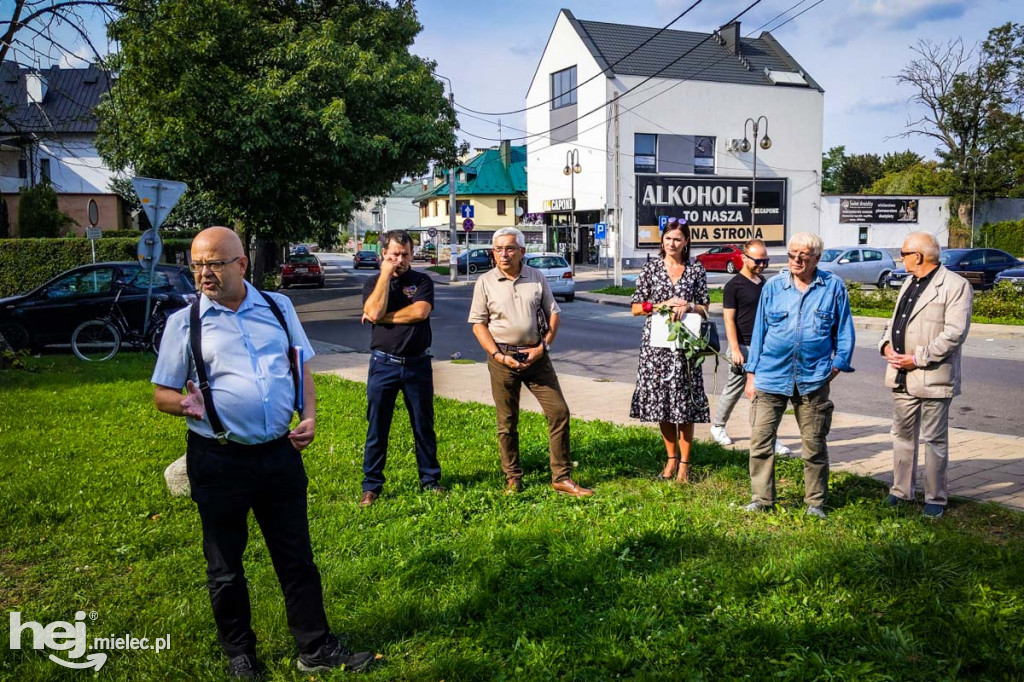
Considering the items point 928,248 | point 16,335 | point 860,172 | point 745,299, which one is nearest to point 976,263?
point 745,299

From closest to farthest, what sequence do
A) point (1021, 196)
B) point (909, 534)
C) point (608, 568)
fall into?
1. point (608, 568)
2. point (909, 534)
3. point (1021, 196)

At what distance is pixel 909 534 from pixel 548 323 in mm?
2634

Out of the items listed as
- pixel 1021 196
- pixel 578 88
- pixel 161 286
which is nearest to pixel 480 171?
pixel 578 88

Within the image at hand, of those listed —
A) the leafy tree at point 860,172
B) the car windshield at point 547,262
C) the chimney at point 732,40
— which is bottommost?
the car windshield at point 547,262

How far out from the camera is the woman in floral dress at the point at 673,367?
5.76 meters

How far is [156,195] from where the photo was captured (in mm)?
12172

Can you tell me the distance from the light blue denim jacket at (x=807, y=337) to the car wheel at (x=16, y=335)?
13.3 metres

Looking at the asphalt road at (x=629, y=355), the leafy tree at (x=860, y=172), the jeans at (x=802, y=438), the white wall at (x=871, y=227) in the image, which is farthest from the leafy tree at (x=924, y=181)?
the jeans at (x=802, y=438)

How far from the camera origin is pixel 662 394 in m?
5.80

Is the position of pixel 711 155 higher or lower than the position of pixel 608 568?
higher

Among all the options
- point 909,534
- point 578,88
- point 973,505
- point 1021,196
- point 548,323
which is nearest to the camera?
point 909,534

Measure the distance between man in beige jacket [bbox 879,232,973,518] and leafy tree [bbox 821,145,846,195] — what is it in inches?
3292

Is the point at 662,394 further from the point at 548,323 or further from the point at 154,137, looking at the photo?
the point at 154,137

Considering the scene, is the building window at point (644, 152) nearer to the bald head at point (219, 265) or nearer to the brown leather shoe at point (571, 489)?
the brown leather shoe at point (571, 489)
